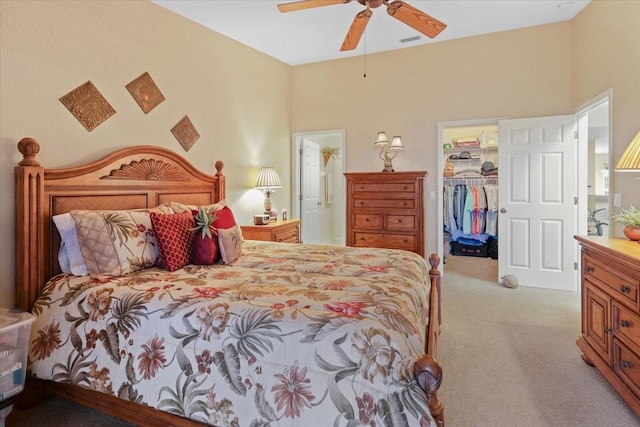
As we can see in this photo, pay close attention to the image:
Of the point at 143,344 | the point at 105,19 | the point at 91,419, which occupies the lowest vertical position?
the point at 91,419

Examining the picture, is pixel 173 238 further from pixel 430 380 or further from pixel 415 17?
pixel 415 17

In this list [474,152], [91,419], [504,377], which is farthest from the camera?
[474,152]

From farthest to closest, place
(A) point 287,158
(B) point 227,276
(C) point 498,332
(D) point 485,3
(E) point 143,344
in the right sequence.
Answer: (A) point 287,158 → (D) point 485,3 → (C) point 498,332 → (B) point 227,276 → (E) point 143,344

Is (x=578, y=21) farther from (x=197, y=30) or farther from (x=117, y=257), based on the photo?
(x=117, y=257)

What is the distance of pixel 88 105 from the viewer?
2766 mm

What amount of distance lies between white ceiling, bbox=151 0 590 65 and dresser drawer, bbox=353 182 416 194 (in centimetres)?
183

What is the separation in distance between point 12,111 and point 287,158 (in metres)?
3.59

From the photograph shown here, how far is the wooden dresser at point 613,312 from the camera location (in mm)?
1924

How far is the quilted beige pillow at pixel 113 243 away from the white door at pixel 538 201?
4071 millimetres

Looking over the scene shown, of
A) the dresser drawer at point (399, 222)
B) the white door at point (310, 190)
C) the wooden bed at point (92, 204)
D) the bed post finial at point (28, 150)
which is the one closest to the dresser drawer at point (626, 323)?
the wooden bed at point (92, 204)

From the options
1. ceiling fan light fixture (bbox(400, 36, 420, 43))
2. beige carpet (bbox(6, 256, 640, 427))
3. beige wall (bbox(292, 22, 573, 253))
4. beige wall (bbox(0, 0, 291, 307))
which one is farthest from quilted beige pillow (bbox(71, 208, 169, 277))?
ceiling fan light fixture (bbox(400, 36, 420, 43))

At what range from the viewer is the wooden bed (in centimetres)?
173

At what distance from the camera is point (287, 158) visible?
558cm

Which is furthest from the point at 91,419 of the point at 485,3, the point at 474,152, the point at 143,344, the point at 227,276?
the point at 474,152
